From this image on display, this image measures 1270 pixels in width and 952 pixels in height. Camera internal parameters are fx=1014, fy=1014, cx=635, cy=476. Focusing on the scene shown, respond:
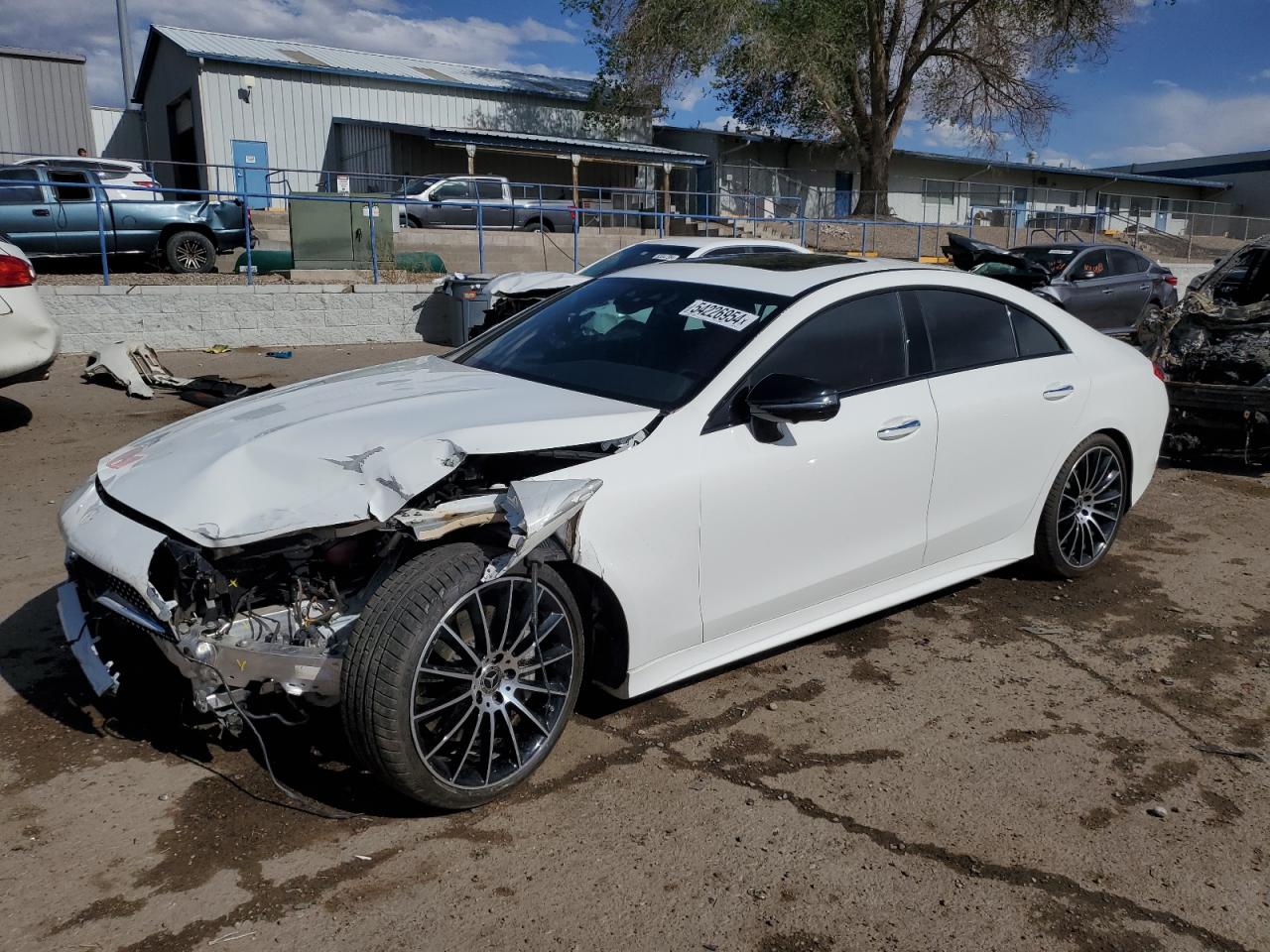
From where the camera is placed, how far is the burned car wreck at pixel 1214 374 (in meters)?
7.72

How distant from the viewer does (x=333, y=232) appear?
49.2 feet

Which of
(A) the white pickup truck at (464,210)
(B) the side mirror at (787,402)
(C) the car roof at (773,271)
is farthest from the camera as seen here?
(A) the white pickup truck at (464,210)

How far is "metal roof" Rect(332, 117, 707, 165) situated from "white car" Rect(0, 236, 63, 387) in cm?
2197

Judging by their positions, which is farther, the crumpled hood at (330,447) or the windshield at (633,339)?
the windshield at (633,339)

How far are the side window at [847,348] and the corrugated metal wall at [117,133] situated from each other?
3525cm

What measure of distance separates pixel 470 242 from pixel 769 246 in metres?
8.85

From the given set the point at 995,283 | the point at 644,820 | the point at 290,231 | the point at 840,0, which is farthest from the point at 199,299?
the point at 840,0

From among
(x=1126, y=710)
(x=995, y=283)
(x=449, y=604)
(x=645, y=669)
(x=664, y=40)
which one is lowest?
(x=1126, y=710)

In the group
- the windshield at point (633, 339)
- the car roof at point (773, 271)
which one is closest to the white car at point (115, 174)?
the windshield at point (633, 339)

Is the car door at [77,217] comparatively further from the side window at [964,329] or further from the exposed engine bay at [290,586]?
the side window at [964,329]

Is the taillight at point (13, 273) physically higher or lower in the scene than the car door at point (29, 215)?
lower

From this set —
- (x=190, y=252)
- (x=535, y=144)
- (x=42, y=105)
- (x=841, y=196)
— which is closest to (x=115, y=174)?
(x=190, y=252)

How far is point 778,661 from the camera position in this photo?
4.28 meters

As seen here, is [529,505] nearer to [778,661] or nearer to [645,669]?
[645,669]
